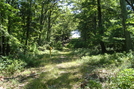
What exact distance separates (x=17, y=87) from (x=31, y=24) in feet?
29.3

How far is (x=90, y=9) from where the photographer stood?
1203 cm

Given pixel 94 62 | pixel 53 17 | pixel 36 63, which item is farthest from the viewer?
pixel 53 17

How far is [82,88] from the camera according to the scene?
3.62 m

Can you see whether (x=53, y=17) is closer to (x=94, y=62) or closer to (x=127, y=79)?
(x=94, y=62)

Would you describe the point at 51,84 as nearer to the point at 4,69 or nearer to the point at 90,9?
the point at 4,69

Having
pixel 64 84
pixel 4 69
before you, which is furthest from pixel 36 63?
pixel 64 84

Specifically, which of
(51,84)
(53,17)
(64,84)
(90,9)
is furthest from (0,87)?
(53,17)

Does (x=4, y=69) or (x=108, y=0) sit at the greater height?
(x=108, y=0)

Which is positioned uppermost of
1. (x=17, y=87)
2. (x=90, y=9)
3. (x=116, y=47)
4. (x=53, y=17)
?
(x=53, y=17)

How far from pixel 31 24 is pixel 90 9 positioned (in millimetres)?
7039

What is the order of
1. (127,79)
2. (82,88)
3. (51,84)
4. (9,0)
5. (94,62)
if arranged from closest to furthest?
(127,79) → (82,88) → (51,84) → (94,62) → (9,0)

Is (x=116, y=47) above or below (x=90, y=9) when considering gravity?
below

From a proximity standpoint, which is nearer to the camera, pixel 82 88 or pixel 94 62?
pixel 82 88

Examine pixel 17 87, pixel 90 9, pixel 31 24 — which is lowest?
pixel 17 87
